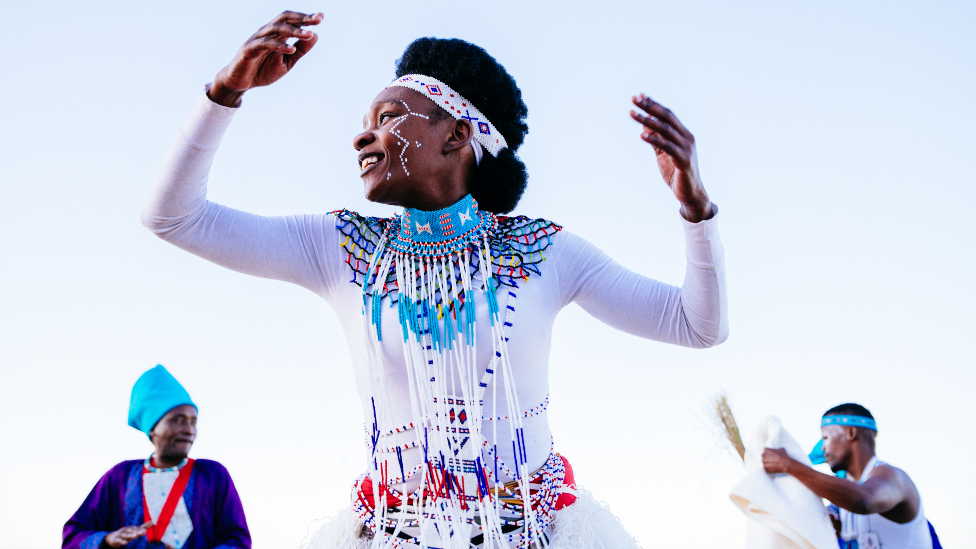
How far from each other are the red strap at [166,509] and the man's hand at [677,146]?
1472mm

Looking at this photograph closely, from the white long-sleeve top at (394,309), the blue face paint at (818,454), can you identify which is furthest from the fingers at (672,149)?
the blue face paint at (818,454)

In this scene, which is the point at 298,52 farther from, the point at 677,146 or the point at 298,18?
the point at 677,146

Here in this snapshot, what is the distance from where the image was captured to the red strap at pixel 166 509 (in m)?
2.03

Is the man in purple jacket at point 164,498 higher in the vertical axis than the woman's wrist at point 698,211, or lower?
lower

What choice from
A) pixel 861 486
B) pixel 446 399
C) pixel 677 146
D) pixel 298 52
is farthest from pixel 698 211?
pixel 861 486

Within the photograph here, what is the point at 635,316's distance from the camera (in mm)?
1941

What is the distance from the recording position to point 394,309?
1820mm

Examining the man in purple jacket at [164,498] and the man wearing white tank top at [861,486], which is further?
the man wearing white tank top at [861,486]

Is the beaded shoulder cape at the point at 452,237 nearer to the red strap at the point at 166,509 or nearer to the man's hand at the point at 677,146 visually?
the man's hand at the point at 677,146

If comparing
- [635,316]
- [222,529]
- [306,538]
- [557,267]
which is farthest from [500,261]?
[222,529]

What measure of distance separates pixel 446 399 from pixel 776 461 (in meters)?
0.97

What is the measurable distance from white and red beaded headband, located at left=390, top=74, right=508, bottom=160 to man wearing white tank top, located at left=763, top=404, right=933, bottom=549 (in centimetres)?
113

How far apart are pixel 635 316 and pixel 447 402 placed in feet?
1.66

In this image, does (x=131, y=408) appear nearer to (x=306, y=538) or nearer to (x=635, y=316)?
(x=306, y=538)
